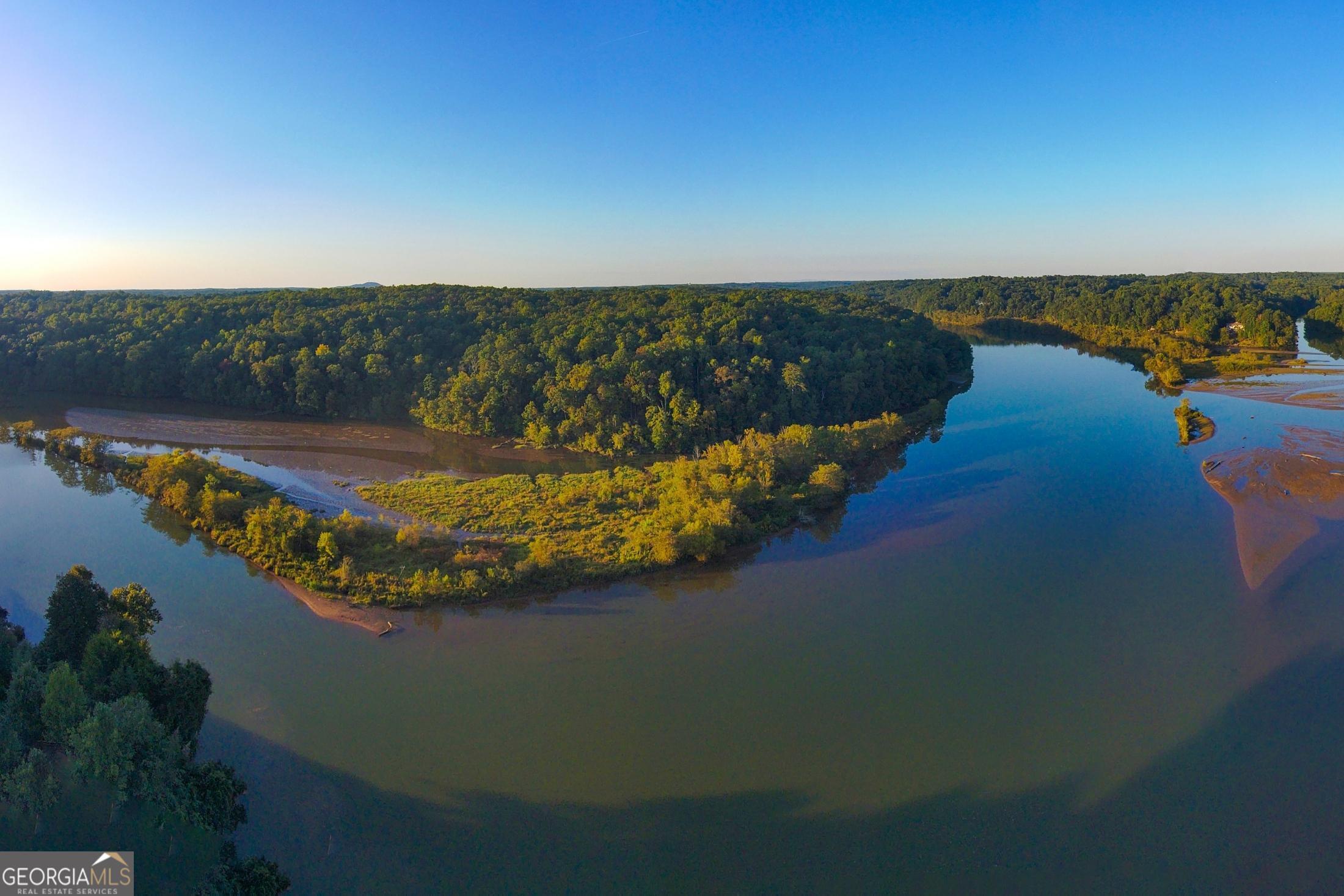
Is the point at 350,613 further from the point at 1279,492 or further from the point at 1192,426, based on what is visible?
the point at 1192,426

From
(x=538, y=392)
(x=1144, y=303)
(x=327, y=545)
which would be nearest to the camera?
(x=327, y=545)

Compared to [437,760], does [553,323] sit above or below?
above

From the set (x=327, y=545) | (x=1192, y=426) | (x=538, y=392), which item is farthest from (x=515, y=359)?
(x=1192, y=426)

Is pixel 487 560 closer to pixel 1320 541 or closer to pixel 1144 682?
pixel 1144 682

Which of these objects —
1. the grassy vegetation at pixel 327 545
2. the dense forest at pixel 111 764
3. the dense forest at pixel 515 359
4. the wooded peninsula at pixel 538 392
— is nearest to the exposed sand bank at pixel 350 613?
the grassy vegetation at pixel 327 545

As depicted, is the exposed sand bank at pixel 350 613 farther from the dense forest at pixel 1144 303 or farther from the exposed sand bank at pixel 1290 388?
the dense forest at pixel 1144 303

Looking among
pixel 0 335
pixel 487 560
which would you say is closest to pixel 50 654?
pixel 487 560
